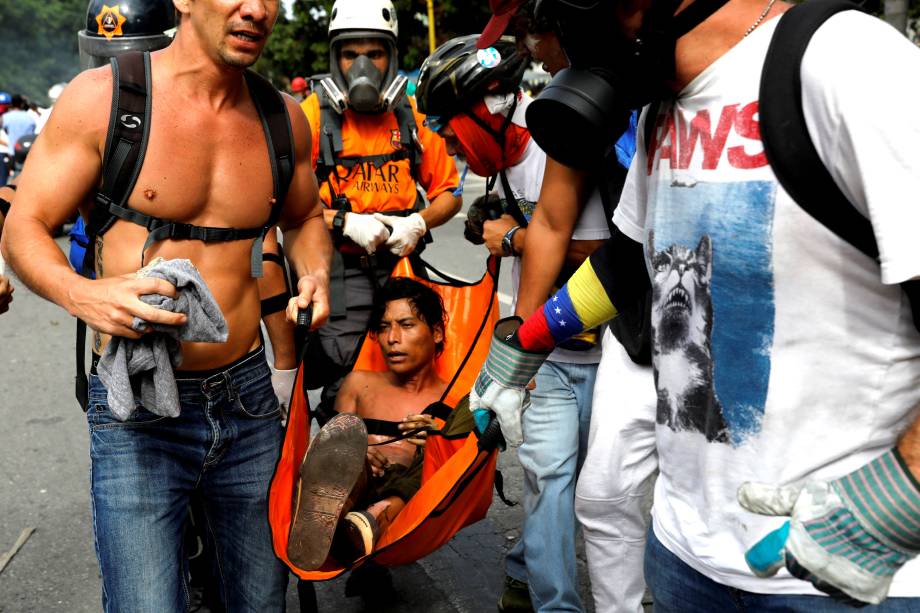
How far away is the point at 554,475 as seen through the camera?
3141 mm

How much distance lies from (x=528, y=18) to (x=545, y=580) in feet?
5.58

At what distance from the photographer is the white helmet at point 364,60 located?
14.0 feet

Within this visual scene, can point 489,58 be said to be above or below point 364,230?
above

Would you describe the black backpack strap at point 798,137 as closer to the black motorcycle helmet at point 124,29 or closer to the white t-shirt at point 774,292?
the white t-shirt at point 774,292

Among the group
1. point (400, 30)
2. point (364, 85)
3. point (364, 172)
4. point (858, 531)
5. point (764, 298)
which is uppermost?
point (400, 30)

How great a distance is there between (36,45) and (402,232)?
87760 mm

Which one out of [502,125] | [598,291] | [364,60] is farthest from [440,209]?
[598,291]

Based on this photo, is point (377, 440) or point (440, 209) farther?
point (440, 209)

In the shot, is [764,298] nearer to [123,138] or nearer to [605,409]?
[605,409]

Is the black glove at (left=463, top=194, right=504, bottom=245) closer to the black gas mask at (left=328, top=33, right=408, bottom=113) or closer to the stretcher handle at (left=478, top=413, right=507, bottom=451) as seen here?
the black gas mask at (left=328, top=33, right=408, bottom=113)

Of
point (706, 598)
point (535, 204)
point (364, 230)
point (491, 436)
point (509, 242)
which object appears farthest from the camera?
point (364, 230)

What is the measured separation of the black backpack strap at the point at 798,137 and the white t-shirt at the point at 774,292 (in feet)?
0.06

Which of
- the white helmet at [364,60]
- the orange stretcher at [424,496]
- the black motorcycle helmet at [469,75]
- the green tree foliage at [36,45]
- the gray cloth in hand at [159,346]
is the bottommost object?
the orange stretcher at [424,496]

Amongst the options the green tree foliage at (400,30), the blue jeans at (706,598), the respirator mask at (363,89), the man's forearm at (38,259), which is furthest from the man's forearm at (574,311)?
the green tree foliage at (400,30)
